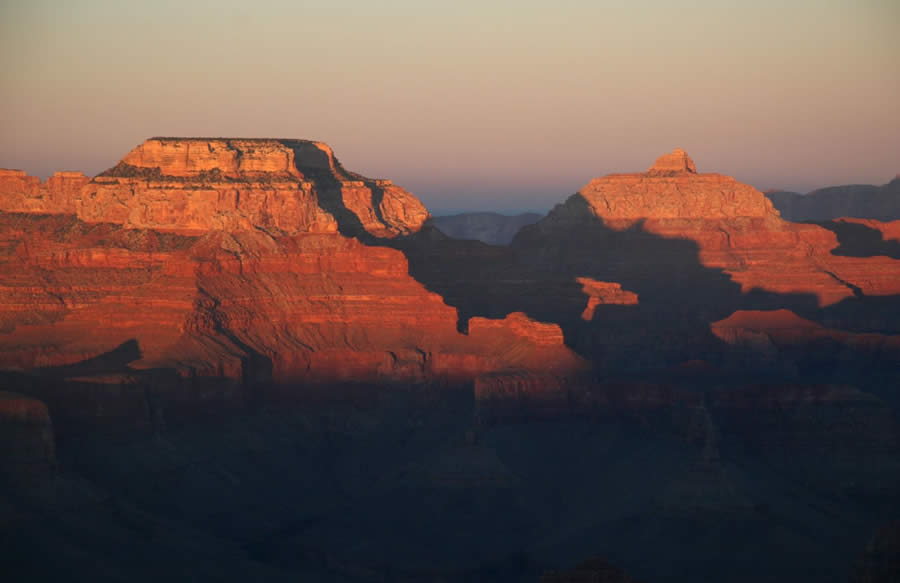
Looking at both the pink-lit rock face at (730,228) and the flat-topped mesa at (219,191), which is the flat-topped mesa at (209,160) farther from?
the pink-lit rock face at (730,228)

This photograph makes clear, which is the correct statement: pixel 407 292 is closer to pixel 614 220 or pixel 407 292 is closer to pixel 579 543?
pixel 579 543

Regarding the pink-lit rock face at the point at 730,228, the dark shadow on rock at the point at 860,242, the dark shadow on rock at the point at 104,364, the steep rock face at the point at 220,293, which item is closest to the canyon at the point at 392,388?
the steep rock face at the point at 220,293

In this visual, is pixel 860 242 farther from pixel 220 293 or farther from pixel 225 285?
pixel 220 293

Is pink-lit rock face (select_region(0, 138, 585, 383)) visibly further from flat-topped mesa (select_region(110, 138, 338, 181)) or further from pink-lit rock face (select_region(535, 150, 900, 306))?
pink-lit rock face (select_region(535, 150, 900, 306))

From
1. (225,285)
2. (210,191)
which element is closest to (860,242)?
(210,191)

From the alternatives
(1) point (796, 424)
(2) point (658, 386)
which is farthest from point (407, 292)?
(1) point (796, 424)
